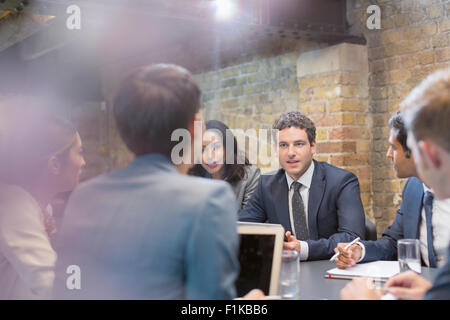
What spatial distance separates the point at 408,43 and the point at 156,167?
2949 millimetres

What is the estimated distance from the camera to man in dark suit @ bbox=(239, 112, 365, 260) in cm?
253

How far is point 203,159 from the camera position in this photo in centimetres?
316

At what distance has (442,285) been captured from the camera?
1.08 meters

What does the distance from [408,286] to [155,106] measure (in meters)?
0.99

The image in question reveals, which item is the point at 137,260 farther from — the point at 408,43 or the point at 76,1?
the point at 408,43

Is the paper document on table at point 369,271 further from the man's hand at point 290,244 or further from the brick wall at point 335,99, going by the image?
the brick wall at point 335,99

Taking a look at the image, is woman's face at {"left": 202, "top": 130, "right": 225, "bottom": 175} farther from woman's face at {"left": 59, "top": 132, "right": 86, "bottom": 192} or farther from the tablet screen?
the tablet screen

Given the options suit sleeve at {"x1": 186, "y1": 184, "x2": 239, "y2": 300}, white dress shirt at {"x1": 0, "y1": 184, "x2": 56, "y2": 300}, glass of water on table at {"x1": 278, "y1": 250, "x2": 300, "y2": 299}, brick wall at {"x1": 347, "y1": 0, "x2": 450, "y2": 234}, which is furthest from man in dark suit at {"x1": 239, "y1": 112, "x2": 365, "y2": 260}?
suit sleeve at {"x1": 186, "y1": 184, "x2": 239, "y2": 300}

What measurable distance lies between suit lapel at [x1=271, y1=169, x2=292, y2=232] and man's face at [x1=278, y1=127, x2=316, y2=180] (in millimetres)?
77

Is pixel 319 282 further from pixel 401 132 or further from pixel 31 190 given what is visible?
pixel 31 190

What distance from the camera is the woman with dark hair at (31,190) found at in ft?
4.79

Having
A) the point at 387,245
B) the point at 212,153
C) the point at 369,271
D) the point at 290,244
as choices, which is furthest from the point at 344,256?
the point at 212,153

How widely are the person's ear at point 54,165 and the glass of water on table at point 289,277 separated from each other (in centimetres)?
84
